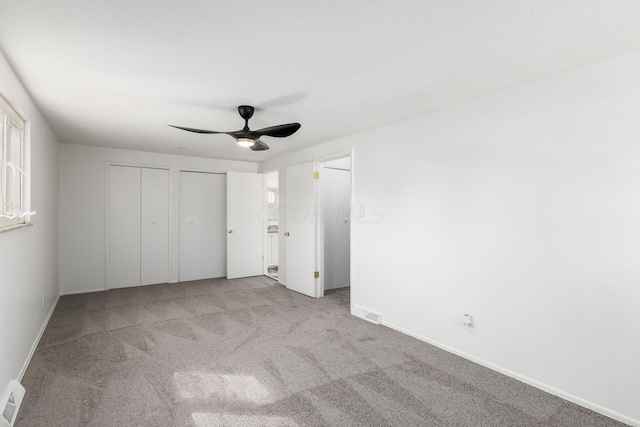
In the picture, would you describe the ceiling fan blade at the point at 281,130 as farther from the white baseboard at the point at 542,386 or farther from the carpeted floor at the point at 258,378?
the white baseboard at the point at 542,386

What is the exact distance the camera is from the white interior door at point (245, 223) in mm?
6035

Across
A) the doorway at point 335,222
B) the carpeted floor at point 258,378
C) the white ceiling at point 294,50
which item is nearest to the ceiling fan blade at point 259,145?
the white ceiling at point 294,50

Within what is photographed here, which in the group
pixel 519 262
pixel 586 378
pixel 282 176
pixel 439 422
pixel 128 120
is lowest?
pixel 439 422

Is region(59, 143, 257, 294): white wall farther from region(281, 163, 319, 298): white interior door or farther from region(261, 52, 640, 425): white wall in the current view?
region(261, 52, 640, 425): white wall

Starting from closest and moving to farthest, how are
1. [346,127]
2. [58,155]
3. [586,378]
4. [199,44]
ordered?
[199,44], [586,378], [346,127], [58,155]

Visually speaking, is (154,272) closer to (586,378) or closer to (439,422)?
(439,422)

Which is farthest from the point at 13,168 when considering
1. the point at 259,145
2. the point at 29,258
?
the point at 259,145

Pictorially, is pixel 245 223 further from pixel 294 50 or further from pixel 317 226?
pixel 294 50

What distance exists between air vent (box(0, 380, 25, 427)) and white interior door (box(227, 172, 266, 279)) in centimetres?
382

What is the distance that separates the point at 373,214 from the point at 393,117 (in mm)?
1127

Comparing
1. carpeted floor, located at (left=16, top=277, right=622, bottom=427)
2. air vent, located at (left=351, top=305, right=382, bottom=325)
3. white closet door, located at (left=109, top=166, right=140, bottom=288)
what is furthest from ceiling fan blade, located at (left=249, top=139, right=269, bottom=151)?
white closet door, located at (left=109, top=166, right=140, bottom=288)

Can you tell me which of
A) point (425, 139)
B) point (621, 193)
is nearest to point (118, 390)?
point (425, 139)

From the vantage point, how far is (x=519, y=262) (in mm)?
2580

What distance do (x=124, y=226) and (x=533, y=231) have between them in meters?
5.58
